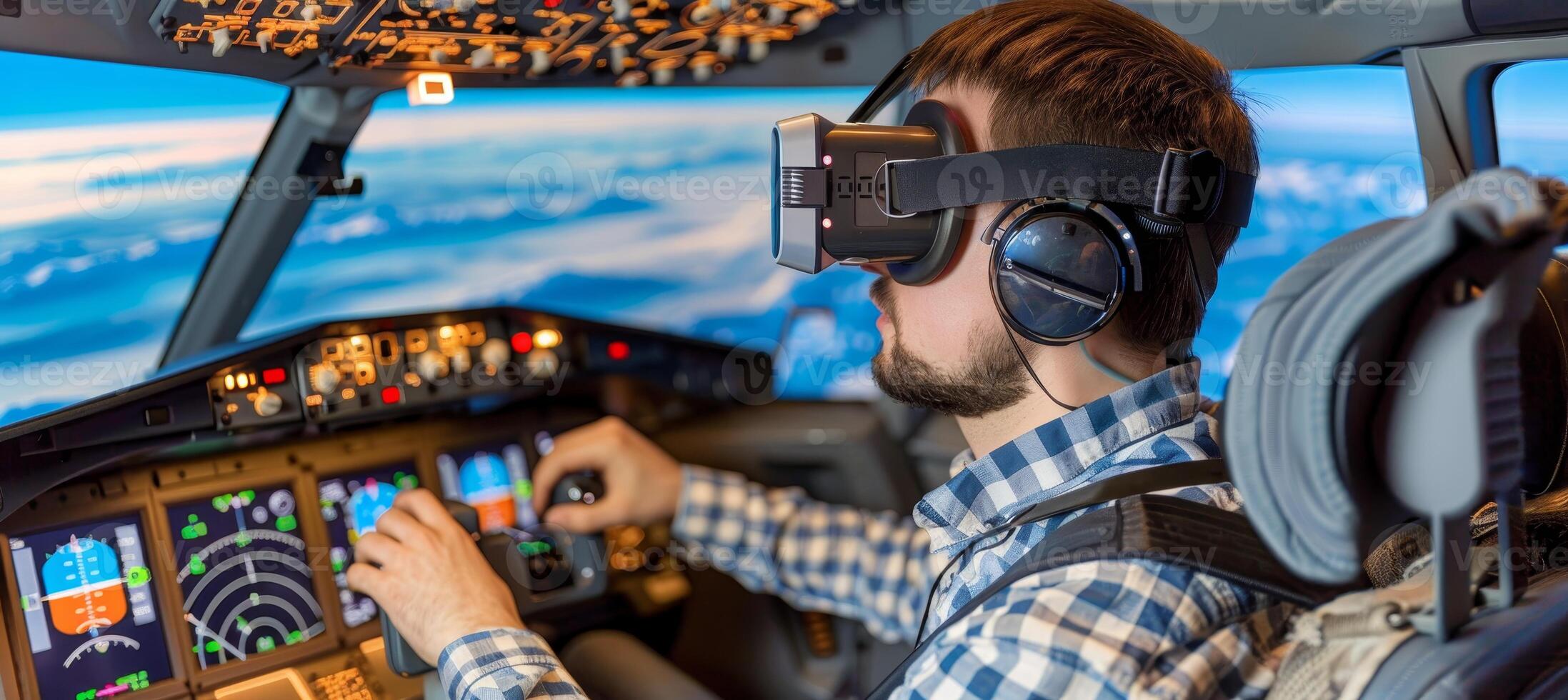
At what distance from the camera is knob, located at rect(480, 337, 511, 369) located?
2.23 meters

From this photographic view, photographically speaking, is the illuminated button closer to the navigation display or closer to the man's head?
the navigation display

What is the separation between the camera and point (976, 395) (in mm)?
1142

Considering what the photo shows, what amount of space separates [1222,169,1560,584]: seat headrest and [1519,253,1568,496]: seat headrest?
1.40ft

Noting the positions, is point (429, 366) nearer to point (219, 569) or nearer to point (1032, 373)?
point (219, 569)

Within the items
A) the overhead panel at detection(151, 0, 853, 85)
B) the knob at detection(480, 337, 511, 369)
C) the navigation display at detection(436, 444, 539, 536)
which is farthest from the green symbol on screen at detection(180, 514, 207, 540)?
the overhead panel at detection(151, 0, 853, 85)

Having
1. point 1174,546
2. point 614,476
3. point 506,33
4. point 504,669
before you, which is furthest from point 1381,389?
point 506,33

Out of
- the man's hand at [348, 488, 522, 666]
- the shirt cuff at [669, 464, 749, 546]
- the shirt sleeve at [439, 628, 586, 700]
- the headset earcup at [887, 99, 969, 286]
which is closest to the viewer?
the headset earcup at [887, 99, 969, 286]

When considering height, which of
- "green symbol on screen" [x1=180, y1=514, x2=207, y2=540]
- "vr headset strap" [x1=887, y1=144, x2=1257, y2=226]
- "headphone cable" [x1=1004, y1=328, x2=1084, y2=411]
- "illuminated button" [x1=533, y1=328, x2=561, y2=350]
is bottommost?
"green symbol on screen" [x1=180, y1=514, x2=207, y2=540]

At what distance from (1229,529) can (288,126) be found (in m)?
2.01

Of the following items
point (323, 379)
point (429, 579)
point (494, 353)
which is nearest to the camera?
point (429, 579)

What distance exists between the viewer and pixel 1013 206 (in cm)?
107

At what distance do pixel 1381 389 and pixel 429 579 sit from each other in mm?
1189

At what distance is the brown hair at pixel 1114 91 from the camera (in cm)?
105

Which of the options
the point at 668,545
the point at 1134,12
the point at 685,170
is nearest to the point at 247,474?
the point at 668,545
